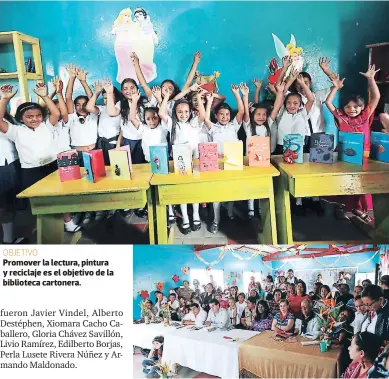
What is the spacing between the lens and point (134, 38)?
1.67 meters

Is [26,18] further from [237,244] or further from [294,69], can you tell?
[237,244]

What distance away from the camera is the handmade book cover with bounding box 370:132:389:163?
170cm

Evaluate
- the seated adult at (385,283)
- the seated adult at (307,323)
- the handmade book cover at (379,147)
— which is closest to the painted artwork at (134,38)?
the handmade book cover at (379,147)

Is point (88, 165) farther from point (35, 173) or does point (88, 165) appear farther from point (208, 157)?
point (208, 157)

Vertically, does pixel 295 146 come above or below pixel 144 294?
above

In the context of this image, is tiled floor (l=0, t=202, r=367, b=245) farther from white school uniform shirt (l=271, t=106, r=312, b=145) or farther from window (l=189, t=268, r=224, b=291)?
white school uniform shirt (l=271, t=106, r=312, b=145)

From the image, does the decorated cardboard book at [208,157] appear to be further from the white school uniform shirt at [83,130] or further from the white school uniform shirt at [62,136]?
the white school uniform shirt at [62,136]

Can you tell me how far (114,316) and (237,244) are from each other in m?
0.60

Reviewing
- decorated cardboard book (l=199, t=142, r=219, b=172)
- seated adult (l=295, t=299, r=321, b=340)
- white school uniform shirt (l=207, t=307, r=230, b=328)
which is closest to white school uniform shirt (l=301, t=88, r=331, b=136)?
decorated cardboard book (l=199, t=142, r=219, b=172)

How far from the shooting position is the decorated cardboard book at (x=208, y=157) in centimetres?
172

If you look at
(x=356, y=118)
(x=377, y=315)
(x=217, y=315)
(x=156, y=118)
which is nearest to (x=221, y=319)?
(x=217, y=315)

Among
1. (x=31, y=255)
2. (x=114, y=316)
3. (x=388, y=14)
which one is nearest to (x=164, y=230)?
(x=114, y=316)

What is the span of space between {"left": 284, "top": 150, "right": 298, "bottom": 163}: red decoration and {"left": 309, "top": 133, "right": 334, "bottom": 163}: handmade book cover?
75mm

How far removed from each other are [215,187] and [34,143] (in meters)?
0.75
